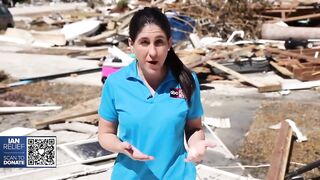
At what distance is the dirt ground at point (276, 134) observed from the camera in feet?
18.3

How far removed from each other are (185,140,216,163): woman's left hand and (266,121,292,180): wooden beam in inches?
107

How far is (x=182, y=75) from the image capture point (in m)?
2.21

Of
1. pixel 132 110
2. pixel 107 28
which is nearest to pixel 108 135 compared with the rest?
pixel 132 110

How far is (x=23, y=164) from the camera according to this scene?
3086mm

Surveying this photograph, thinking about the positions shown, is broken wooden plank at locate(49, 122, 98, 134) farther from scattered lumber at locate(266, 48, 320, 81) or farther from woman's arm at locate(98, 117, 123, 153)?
scattered lumber at locate(266, 48, 320, 81)

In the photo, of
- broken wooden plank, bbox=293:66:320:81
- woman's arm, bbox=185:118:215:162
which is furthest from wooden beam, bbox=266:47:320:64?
woman's arm, bbox=185:118:215:162

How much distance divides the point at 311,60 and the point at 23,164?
27.4ft

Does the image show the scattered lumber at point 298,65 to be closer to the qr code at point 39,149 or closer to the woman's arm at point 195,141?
the qr code at point 39,149

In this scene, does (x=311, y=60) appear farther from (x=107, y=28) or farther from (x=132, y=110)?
(x=107, y=28)

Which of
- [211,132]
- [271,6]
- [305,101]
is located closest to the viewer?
[211,132]

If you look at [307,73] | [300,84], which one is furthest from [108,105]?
[307,73]

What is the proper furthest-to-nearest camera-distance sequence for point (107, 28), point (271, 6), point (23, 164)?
point (107, 28)
point (271, 6)
point (23, 164)

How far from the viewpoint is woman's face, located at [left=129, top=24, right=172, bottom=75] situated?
6.86 ft

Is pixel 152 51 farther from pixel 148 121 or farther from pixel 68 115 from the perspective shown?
pixel 68 115
